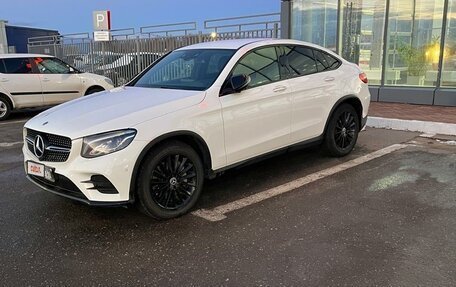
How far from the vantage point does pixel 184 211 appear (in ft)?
13.9

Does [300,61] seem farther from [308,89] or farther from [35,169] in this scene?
[35,169]

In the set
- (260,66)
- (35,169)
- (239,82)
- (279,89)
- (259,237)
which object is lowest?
(259,237)

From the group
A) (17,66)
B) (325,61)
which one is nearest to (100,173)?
(325,61)

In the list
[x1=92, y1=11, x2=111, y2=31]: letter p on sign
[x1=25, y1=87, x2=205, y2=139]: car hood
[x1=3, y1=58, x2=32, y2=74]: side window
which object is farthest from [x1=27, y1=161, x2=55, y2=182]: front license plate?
[x1=92, y1=11, x2=111, y2=31]: letter p on sign

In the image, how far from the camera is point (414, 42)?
10.9m

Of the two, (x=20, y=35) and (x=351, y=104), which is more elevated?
(x=20, y=35)

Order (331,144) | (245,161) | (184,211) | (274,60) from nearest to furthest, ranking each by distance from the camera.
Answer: (184,211) → (245,161) → (274,60) → (331,144)

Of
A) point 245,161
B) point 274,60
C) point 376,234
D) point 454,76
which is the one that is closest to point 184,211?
point 245,161

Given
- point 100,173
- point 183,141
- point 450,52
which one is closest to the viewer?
point 100,173

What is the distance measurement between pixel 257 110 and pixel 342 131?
6.03 ft

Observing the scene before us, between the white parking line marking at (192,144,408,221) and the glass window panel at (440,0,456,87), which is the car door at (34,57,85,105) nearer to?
the white parking line marking at (192,144,408,221)

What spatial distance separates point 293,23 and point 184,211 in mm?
9973

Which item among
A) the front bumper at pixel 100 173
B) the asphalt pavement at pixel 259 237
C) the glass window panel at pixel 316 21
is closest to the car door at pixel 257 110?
the asphalt pavement at pixel 259 237

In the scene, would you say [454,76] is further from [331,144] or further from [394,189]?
[394,189]
